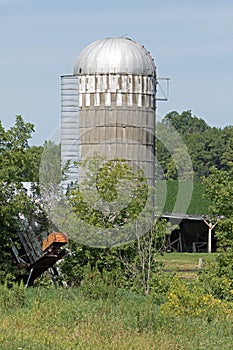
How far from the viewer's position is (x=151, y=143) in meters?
30.8

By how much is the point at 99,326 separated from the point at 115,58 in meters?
17.0

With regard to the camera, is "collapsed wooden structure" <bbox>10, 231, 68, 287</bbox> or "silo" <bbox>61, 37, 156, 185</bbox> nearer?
"collapsed wooden structure" <bbox>10, 231, 68, 287</bbox>

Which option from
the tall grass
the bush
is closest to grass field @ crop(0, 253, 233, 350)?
the tall grass

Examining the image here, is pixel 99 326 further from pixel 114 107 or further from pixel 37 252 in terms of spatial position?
pixel 114 107

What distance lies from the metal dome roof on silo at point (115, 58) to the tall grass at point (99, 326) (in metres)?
13.3

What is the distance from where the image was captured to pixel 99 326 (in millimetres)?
14727

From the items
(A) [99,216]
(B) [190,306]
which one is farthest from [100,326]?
(A) [99,216]

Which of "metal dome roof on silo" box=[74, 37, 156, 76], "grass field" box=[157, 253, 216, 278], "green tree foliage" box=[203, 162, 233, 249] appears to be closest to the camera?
"green tree foliage" box=[203, 162, 233, 249]

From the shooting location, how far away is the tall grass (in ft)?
43.3

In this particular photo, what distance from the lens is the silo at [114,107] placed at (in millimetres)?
30234

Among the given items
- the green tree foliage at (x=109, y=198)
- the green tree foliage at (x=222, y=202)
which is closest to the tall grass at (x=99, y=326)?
the green tree foliage at (x=222, y=202)

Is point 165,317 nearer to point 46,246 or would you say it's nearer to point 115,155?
point 46,246

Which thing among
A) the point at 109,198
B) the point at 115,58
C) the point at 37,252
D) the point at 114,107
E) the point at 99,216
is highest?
the point at 115,58

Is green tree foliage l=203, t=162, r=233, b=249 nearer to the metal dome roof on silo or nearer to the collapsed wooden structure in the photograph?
the collapsed wooden structure
